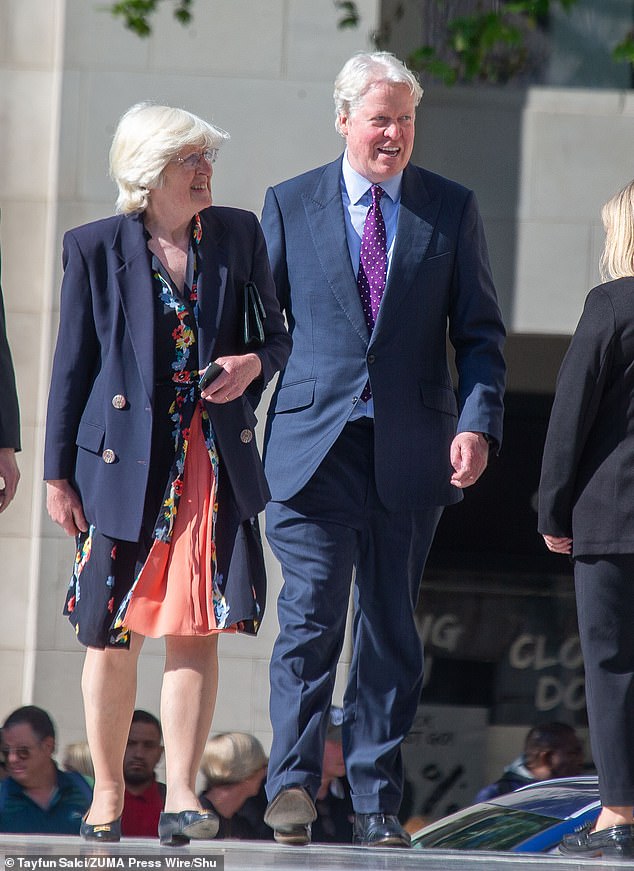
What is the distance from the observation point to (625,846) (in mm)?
4379

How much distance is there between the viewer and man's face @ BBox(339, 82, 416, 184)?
4719mm

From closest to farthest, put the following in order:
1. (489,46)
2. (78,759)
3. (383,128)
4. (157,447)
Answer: (157,447)
(383,128)
(78,759)
(489,46)

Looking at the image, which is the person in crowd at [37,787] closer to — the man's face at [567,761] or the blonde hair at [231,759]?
the blonde hair at [231,759]

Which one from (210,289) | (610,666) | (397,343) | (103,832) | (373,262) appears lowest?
(103,832)

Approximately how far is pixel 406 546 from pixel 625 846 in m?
1.08

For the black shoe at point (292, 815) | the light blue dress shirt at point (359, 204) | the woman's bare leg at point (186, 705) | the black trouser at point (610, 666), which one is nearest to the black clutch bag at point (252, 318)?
the light blue dress shirt at point (359, 204)

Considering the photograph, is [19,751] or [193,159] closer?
[193,159]

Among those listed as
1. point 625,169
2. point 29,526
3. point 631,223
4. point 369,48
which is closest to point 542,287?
point 625,169

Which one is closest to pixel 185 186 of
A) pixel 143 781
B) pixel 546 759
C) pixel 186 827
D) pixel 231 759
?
pixel 186 827

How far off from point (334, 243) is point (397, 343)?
37 cm

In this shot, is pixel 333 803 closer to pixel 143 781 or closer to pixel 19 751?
pixel 143 781

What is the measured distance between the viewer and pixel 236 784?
6723mm

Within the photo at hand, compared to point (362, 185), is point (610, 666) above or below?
below

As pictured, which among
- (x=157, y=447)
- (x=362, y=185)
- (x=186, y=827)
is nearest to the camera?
(x=186, y=827)
